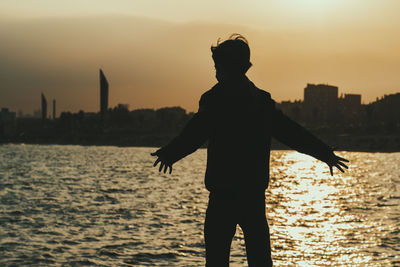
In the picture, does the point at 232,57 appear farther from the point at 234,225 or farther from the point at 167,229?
the point at 167,229

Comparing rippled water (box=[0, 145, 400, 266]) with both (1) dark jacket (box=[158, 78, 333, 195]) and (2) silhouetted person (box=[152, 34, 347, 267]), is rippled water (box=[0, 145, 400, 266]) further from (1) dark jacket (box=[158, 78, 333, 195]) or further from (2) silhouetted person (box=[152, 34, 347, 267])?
(1) dark jacket (box=[158, 78, 333, 195])

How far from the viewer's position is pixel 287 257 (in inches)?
617

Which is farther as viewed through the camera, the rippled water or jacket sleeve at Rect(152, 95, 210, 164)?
the rippled water

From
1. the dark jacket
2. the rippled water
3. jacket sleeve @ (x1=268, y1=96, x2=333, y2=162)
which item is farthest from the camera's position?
the rippled water

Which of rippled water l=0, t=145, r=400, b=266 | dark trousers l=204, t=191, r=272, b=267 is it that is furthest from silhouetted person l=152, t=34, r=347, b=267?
rippled water l=0, t=145, r=400, b=266

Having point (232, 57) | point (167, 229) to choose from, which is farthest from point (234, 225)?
point (167, 229)

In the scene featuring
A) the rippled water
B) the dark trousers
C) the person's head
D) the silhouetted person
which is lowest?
the rippled water

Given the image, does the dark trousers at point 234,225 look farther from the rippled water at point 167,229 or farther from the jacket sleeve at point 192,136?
the rippled water at point 167,229

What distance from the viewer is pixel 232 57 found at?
4988mm

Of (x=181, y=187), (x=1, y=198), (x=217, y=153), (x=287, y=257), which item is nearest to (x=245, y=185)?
(x=217, y=153)

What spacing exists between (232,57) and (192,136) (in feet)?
2.57

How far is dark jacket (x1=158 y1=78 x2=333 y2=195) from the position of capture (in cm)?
489

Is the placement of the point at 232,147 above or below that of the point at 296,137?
below

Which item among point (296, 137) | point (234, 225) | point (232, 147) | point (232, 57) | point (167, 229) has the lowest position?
point (167, 229)
